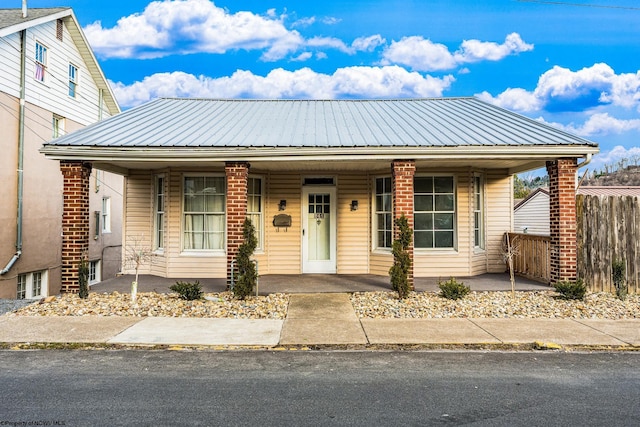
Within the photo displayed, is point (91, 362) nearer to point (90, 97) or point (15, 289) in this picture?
point (15, 289)

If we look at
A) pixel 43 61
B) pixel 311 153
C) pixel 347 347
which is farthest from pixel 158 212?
pixel 43 61

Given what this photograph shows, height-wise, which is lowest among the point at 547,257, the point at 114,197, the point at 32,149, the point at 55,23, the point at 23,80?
the point at 547,257

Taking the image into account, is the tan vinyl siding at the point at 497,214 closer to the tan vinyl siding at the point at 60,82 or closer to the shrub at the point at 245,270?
the shrub at the point at 245,270

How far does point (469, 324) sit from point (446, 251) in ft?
15.3

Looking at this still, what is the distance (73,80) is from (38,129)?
386 centimetres

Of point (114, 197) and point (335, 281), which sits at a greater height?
point (114, 197)

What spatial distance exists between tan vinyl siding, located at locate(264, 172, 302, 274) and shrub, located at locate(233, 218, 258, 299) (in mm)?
3183

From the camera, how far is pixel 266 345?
19.3 feet

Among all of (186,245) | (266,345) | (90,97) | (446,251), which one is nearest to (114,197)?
(90,97)

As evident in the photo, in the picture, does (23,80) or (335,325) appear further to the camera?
(23,80)

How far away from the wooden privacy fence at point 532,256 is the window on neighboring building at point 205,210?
24.5 feet

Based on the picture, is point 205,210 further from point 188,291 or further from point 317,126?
point 317,126

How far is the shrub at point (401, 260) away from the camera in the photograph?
8.54 meters

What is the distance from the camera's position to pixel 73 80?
18203 millimetres
